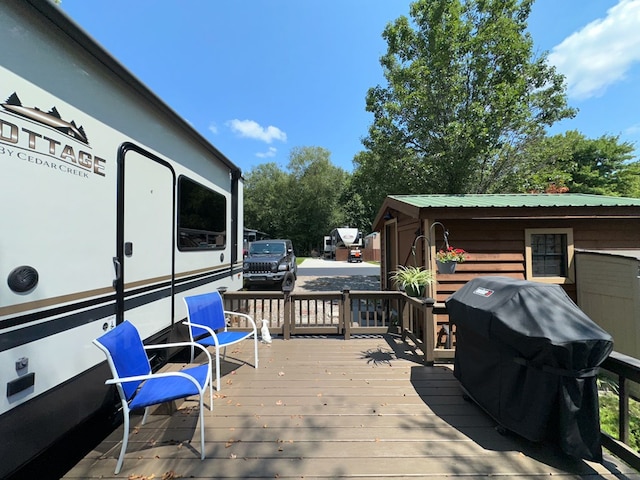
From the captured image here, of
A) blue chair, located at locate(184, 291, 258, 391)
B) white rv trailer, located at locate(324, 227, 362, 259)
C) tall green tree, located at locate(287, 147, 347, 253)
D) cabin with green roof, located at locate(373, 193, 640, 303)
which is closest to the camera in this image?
blue chair, located at locate(184, 291, 258, 391)

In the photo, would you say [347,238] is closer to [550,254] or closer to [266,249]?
[266,249]

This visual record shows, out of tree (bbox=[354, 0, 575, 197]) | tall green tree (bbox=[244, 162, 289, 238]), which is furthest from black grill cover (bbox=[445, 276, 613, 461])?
tall green tree (bbox=[244, 162, 289, 238])

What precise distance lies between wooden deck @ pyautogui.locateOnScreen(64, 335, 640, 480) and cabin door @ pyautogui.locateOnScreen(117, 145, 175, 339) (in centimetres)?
94

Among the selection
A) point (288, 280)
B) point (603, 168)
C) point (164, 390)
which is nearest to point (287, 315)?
point (164, 390)

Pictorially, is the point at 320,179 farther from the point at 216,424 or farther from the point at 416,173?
the point at 216,424

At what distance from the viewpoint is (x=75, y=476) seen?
2008 mm

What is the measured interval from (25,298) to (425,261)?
15.9 feet

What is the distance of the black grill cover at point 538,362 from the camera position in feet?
6.63


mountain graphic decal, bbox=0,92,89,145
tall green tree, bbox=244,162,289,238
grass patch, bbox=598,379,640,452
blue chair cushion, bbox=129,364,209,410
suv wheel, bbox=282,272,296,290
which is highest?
tall green tree, bbox=244,162,289,238

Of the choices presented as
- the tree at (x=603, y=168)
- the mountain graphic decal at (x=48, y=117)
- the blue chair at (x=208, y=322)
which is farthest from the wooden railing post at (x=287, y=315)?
the tree at (x=603, y=168)

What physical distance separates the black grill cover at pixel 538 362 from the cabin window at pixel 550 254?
342cm

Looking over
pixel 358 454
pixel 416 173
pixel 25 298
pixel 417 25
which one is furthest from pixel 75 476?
pixel 417 25

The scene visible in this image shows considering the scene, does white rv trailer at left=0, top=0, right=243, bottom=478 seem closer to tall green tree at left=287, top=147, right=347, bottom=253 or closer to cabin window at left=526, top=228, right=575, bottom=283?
cabin window at left=526, top=228, right=575, bottom=283

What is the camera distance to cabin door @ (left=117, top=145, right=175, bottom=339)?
8.36 feet
